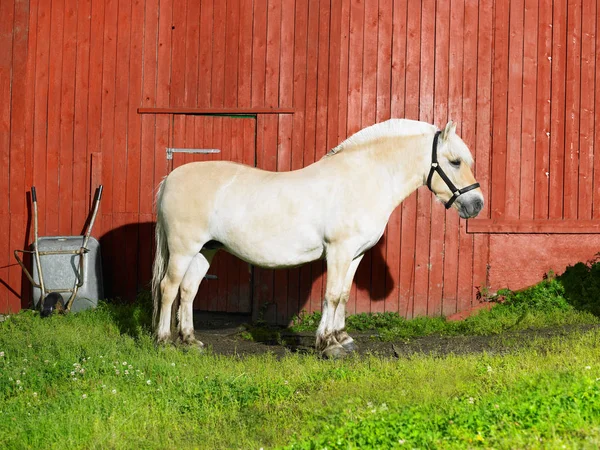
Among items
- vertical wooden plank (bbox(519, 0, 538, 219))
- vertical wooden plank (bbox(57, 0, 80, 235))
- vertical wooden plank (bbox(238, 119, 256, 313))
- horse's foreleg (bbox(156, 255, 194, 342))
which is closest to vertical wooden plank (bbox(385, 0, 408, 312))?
vertical wooden plank (bbox(519, 0, 538, 219))

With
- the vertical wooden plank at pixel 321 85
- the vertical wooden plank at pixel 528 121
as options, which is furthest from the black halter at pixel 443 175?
the vertical wooden plank at pixel 321 85

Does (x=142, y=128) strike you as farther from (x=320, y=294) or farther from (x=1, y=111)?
(x=320, y=294)

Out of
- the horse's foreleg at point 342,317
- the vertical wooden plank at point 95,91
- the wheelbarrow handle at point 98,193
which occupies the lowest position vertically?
the horse's foreleg at point 342,317

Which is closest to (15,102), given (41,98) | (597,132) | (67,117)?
(41,98)

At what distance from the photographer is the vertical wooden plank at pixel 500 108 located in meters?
10.5

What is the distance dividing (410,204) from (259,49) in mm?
2825

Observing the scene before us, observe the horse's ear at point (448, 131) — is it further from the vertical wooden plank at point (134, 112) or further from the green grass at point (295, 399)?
the vertical wooden plank at point (134, 112)

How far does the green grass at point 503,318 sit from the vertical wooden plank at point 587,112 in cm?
108

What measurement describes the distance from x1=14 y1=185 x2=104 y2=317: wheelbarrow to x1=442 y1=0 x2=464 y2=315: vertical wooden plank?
4.49 m

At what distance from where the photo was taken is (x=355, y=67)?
1060 cm

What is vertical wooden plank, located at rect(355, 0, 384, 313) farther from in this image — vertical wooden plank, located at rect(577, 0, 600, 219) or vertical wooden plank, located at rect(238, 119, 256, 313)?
vertical wooden plank, located at rect(577, 0, 600, 219)

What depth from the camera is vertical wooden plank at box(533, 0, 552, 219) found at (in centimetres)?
1048

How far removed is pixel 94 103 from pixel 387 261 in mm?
4543

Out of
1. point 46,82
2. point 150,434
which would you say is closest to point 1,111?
point 46,82
